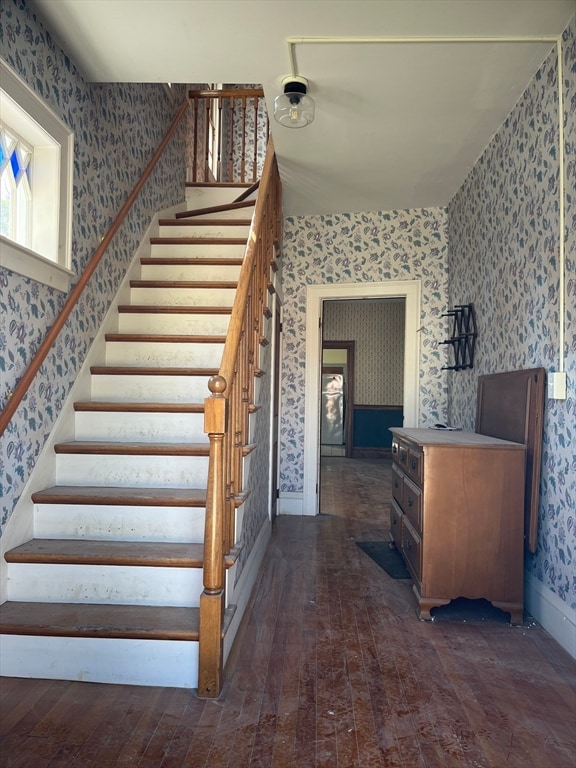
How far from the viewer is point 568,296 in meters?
2.03

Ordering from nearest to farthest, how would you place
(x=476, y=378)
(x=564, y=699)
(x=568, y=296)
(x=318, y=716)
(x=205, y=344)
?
(x=318, y=716) < (x=564, y=699) < (x=568, y=296) < (x=205, y=344) < (x=476, y=378)

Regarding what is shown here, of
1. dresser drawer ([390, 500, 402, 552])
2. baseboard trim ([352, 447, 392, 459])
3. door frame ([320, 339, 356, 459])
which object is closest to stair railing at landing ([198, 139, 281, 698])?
dresser drawer ([390, 500, 402, 552])

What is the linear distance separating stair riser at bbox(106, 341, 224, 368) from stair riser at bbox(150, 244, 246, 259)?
3.62ft

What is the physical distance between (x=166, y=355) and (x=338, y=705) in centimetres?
213

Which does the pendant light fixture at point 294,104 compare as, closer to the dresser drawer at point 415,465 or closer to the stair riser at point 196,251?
the stair riser at point 196,251

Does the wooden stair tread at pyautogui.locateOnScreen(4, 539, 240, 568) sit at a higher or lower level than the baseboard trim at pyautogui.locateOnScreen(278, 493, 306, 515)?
higher

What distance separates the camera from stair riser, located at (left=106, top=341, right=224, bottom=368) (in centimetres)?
297

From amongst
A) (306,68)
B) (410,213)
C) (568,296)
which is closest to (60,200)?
(306,68)

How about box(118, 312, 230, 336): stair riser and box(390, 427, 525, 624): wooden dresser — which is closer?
box(390, 427, 525, 624): wooden dresser

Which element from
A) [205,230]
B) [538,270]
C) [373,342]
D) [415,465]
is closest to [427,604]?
[415,465]

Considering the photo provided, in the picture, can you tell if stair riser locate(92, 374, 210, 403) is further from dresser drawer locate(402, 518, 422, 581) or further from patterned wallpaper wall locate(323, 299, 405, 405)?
patterned wallpaper wall locate(323, 299, 405, 405)

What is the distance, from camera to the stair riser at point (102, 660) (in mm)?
1715

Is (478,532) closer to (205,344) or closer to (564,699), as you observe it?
(564,699)

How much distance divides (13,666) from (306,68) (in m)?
2.91
